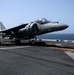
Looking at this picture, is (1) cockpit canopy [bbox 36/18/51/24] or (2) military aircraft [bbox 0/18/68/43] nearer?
(2) military aircraft [bbox 0/18/68/43]

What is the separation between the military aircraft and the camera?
65.6 ft

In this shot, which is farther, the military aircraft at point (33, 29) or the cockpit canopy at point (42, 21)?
the cockpit canopy at point (42, 21)

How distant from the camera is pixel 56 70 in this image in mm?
8172

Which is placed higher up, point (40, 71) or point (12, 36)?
point (12, 36)

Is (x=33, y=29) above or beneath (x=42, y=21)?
beneath

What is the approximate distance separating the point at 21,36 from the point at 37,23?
3843mm

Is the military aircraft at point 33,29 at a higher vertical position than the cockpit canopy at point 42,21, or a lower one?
lower

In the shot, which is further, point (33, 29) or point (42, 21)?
point (33, 29)

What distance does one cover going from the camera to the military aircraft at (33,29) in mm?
20000

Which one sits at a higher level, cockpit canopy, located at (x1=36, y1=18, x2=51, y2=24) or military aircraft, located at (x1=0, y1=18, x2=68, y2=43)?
cockpit canopy, located at (x1=36, y1=18, x2=51, y2=24)

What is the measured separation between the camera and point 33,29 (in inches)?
872

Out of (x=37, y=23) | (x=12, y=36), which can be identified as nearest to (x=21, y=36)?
(x=12, y=36)

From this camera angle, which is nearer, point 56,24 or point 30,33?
point 56,24

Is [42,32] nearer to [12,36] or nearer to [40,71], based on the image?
[12,36]
